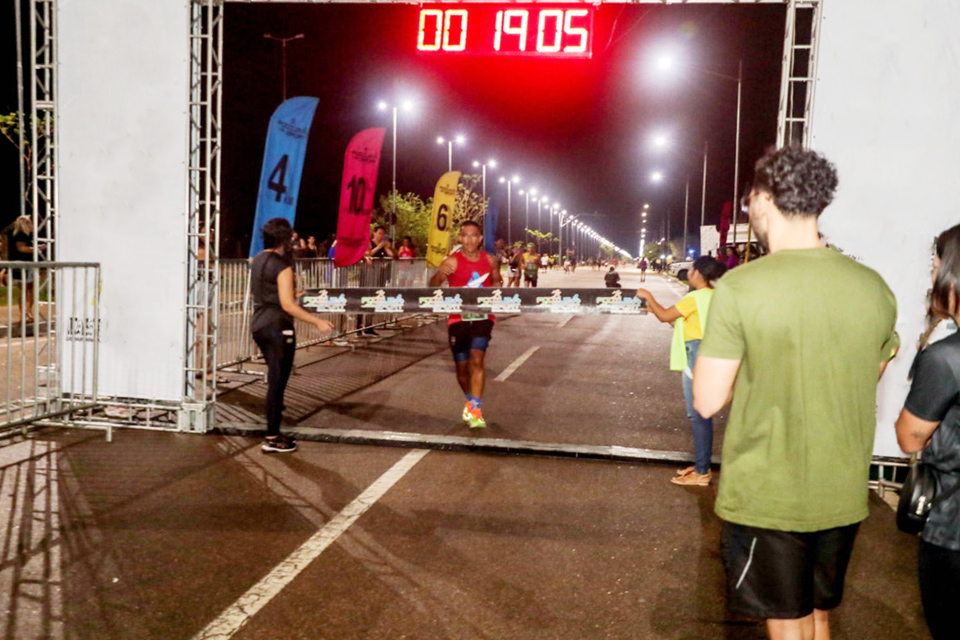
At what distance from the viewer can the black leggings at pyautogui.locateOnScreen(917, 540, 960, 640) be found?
2385mm

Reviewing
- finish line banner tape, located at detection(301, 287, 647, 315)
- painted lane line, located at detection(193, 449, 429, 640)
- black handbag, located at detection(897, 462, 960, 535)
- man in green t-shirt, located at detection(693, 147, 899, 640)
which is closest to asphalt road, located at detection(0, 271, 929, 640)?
painted lane line, located at detection(193, 449, 429, 640)

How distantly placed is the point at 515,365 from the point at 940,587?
430 inches

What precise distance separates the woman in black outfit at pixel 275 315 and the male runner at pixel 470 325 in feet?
4.98

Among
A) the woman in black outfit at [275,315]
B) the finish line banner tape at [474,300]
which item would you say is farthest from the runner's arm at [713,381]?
the finish line banner tape at [474,300]

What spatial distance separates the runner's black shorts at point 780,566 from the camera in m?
2.50

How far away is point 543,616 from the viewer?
160 inches

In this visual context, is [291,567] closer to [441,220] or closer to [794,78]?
[794,78]

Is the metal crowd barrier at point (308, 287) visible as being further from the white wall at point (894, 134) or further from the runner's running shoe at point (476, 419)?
the white wall at point (894, 134)

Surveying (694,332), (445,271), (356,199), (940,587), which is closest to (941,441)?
(940,587)

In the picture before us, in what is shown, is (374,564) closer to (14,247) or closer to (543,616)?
(543,616)

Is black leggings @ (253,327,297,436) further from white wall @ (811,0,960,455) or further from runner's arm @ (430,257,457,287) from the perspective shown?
white wall @ (811,0,960,455)

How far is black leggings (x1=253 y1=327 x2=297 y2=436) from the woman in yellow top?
304cm

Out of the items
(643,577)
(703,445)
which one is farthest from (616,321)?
(643,577)

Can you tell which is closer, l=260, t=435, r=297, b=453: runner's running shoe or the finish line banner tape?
l=260, t=435, r=297, b=453: runner's running shoe
